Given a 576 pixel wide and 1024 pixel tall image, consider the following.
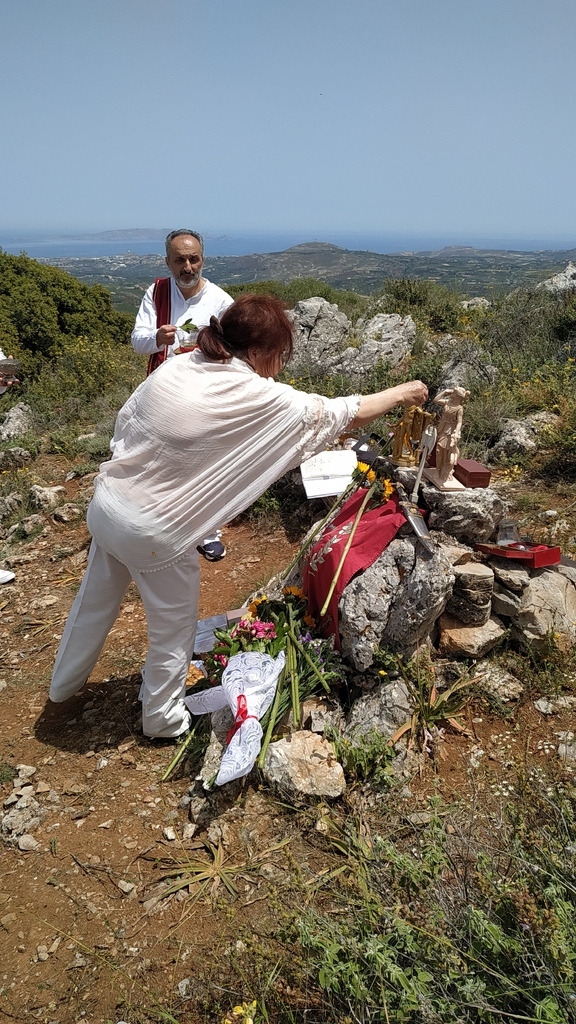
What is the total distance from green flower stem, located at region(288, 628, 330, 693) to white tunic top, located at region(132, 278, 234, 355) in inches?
89.8

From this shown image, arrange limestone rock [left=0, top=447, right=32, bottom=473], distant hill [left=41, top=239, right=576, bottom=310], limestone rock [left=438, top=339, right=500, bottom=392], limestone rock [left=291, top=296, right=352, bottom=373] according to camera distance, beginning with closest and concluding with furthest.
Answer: limestone rock [left=438, top=339, right=500, bottom=392] < limestone rock [left=0, top=447, right=32, bottom=473] < limestone rock [left=291, top=296, right=352, bottom=373] < distant hill [left=41, top=239, right=576, bottom=310]

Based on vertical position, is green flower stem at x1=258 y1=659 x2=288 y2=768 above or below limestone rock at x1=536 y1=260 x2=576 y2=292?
below

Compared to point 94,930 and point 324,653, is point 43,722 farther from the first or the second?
point 324,653

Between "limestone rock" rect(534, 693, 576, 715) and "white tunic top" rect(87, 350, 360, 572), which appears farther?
"limestone rock" rect(534, 693, 576, 715)

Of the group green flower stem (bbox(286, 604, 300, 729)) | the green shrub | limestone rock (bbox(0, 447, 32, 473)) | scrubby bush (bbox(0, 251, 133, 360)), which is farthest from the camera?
scrubby bush (bbox(0, 251, 133, 360))

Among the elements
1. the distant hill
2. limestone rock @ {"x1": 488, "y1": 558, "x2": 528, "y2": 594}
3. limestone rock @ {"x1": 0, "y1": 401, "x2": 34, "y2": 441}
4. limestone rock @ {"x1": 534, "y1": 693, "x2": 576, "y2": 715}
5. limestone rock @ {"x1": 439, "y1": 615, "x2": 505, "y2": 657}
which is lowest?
limestone rock @ {"x1": 534, "y1": 693, "x2": 576, "y2": 715}

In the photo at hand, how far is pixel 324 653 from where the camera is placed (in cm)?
307

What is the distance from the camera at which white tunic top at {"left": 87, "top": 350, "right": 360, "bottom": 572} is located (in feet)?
7.48

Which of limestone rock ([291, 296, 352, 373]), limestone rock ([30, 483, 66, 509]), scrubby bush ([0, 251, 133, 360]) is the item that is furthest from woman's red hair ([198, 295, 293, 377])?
scrubby bush ([0, 251, 133, 360])

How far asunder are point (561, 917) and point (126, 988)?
4.92ft

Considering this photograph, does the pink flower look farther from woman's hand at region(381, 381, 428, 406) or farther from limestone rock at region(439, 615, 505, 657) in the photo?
woman's hand at region(381, 381, 428, 406)

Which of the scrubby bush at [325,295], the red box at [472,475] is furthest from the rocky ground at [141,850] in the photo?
the scrubby bush at [325,295]

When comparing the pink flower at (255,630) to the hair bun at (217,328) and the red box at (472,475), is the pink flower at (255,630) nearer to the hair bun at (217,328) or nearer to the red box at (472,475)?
the red box at (472,475)

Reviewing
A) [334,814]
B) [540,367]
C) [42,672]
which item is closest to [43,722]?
[42,672]
